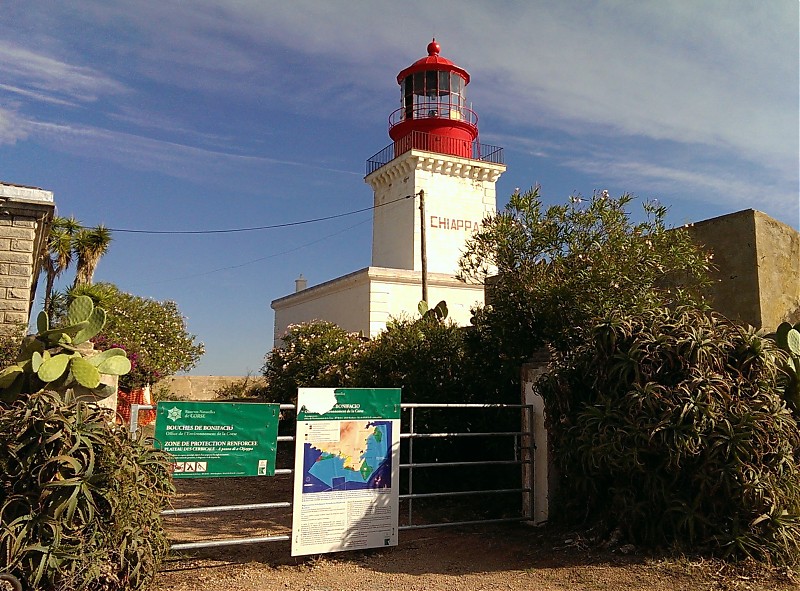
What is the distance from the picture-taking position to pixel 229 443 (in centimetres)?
575

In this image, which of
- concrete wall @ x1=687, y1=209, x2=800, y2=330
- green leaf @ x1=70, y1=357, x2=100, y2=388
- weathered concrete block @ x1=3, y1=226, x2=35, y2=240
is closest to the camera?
green leaf @ x1=70, y1=357, x2=100, y2=388

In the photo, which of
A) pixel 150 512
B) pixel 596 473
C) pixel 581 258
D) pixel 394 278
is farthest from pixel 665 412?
pixel 394 278

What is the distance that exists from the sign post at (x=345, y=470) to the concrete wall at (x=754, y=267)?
538 cm

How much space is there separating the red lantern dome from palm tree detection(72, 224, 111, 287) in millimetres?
11264

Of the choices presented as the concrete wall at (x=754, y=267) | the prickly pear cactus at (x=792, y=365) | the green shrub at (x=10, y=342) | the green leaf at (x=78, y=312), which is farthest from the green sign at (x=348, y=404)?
the green shrub at (x=10, y=342)

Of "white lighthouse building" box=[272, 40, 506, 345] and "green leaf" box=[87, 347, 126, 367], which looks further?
"white lighthouse building" box=[272, 40, 506, 345]

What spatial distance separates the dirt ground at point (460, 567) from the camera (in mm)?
5352

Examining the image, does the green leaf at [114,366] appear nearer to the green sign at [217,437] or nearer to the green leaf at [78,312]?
the green sign at [217,437]

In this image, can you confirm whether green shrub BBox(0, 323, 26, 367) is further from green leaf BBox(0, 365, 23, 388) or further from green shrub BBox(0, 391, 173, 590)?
green shrub BBox(0, 391, 173, 590)

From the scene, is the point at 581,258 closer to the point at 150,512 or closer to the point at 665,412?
the point at 665,412

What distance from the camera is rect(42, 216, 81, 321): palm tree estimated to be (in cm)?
1866

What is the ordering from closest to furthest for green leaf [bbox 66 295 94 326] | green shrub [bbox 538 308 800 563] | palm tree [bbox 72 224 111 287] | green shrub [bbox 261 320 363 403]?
green shrub [bbox 538 308 800 563], green leaf [bbox 66 295 94 326], green shrub [bbox 261 320 363 403], palm tree [bbox 72 224 111 287]

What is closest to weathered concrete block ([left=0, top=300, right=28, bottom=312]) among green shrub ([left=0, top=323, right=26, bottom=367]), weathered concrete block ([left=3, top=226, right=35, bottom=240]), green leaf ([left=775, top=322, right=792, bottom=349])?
green shrub ([left=0, top=323, right=26, bottom=367])

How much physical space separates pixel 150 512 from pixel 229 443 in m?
1.01
